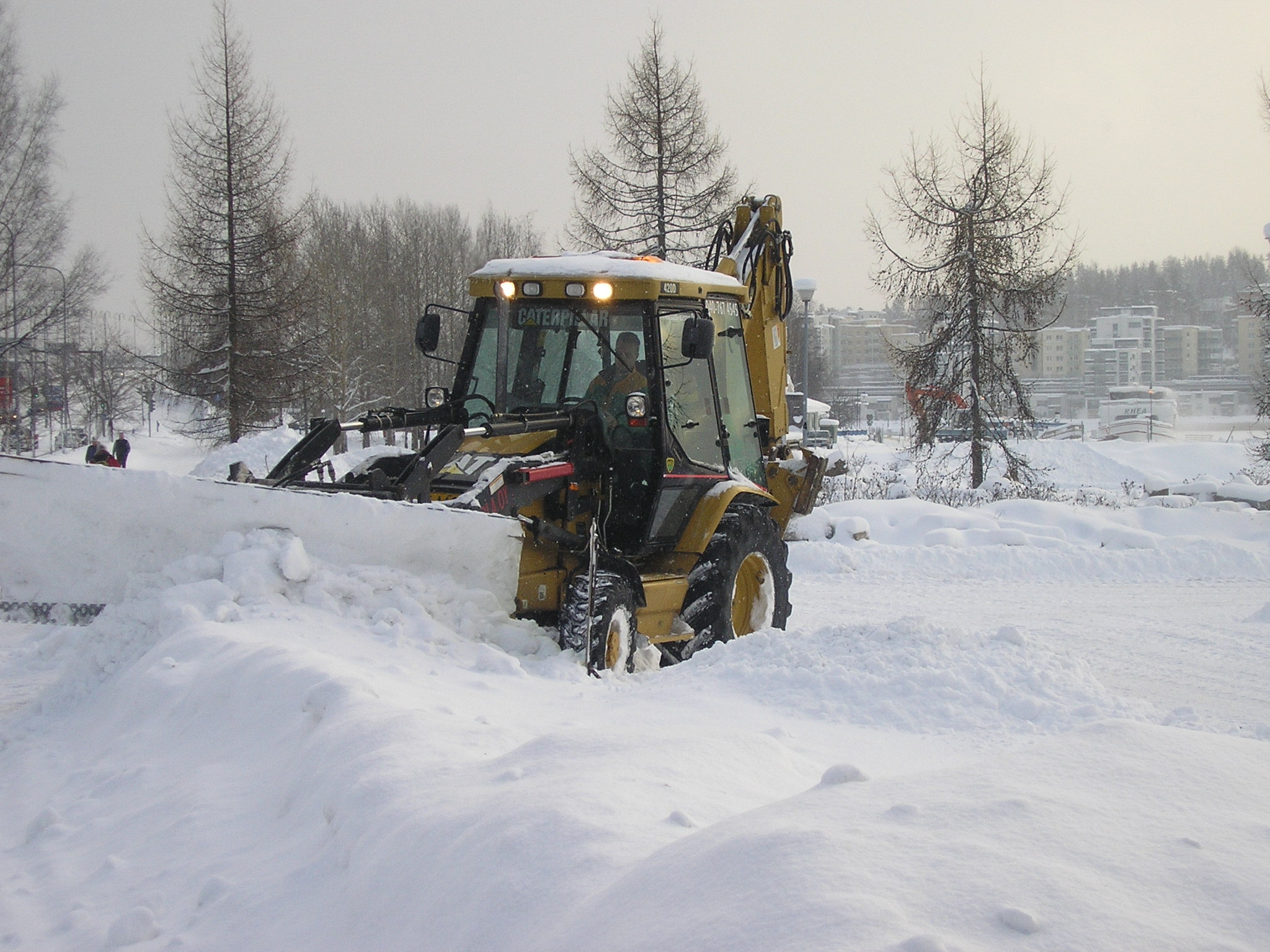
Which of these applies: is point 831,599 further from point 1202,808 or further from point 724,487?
point 1202,808

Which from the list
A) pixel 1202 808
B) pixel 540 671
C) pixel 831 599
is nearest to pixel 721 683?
pixel 540 671

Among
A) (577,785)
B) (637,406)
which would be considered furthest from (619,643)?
(577,785)

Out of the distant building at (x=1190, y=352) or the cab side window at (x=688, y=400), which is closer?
the cab side window at (x=688, y=400)

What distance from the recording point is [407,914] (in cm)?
286

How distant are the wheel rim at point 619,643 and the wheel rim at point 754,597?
1.68 m

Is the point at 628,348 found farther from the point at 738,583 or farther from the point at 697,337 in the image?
the point at 738,583

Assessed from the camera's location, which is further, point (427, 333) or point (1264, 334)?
point (1264, 334)

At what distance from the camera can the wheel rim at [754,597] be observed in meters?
7.96

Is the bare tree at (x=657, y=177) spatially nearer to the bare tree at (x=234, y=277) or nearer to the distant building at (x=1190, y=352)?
the bare tree at (x=234, y=277)

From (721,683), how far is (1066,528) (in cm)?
964

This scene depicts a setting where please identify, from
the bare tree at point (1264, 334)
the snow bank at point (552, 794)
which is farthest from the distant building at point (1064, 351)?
the snow bank at point (552, 794)

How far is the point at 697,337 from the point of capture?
6.42 meters

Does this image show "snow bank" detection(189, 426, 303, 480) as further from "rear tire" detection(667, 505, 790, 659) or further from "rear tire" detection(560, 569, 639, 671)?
"rear tire" detection(560, 569, 639, 671)

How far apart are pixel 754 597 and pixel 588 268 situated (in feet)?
9.16
